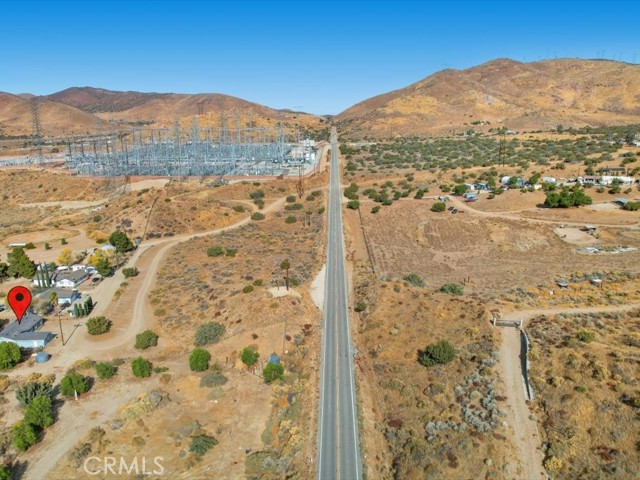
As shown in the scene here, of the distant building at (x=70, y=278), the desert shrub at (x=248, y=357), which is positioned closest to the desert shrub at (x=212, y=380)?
the desert shrub at (x=248, y=357)

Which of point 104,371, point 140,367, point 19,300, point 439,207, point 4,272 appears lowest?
point 104,371

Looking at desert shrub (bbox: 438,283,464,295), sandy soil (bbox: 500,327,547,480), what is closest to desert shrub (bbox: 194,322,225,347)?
desert shrub (bbox: 438,283,464,295)

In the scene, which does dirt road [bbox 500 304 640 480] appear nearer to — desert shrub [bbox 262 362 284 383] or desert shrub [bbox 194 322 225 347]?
desert shrub [bbox 262 362 284 383]

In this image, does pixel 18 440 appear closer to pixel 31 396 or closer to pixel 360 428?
pixel 31 396

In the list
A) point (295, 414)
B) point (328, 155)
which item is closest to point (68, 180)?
point (328, 155)

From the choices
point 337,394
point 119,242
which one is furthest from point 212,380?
point 119,242

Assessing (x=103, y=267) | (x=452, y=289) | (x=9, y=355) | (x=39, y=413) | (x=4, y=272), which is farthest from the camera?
(x=4, y=272)

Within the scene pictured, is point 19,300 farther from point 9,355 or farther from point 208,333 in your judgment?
point 208,333
